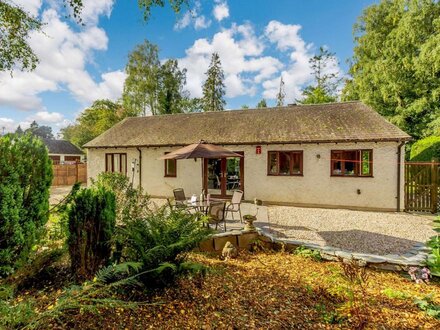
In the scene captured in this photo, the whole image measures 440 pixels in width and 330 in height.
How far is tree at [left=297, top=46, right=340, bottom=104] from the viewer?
29.7 metres

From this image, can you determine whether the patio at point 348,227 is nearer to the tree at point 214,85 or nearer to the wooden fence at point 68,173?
the wooden fence at point 68,173

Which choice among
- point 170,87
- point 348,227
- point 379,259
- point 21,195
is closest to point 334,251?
point 379,259

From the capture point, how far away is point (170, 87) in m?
29.7

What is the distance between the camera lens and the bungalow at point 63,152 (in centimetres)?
3747

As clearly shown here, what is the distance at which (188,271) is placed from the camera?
2998 mm

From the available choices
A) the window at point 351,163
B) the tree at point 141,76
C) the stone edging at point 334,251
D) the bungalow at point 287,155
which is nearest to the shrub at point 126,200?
the stone edging at point 334,251

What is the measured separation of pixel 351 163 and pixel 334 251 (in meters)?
7.58

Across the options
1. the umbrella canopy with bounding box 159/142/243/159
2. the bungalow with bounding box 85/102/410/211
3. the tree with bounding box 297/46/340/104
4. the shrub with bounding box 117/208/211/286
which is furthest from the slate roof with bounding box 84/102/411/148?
the tree with bounding box 297/46/340/104

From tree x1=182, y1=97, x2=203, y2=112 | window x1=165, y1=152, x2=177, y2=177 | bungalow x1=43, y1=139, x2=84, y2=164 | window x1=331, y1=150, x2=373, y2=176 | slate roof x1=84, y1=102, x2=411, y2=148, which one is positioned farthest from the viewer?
bungalow x1=43, y1=139, x2=84, y2=164

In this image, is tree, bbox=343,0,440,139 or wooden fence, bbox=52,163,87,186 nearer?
Result: tree, bbox=343,0,440,139

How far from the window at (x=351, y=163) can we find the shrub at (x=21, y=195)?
10.9m

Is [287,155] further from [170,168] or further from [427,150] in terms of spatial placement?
[427,150]

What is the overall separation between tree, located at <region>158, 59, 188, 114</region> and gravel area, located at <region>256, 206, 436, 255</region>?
22891mm

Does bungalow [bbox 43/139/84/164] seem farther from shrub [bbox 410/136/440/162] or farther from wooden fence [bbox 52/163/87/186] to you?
shrub [bbox 410/136/440/162]
